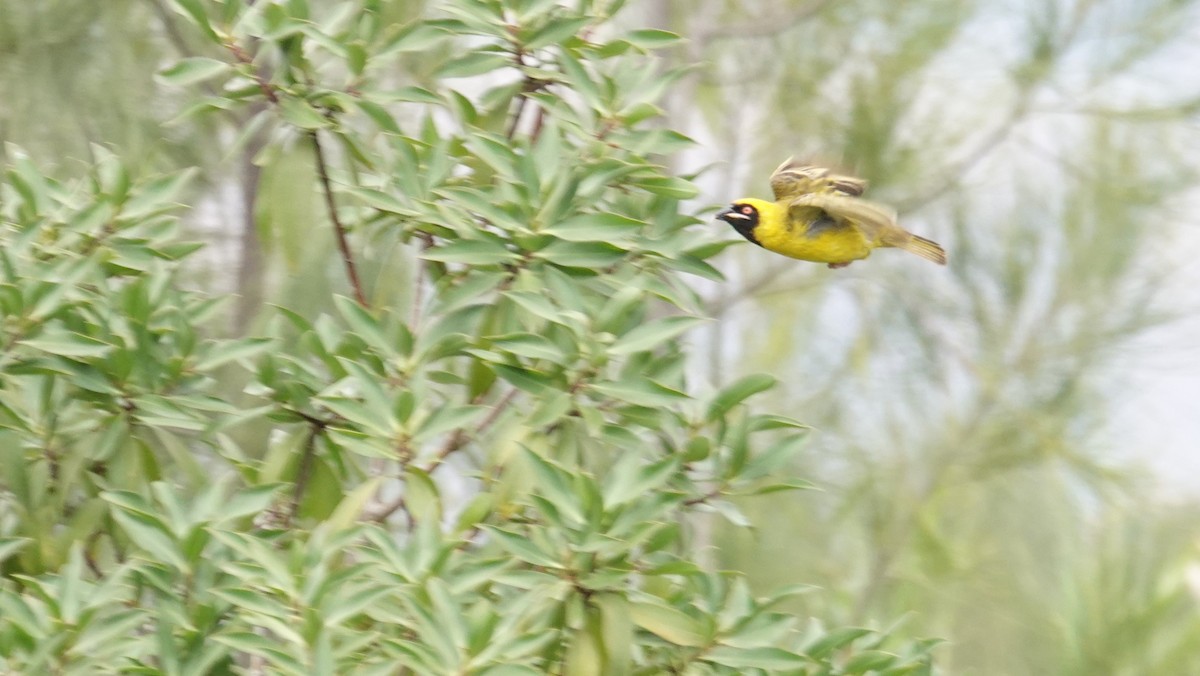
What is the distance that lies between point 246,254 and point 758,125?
1.80 meters

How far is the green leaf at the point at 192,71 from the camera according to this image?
1301 millimetres

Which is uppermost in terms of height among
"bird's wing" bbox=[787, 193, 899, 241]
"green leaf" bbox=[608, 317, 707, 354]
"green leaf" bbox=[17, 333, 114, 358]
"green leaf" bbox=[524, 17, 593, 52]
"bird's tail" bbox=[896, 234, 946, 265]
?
"bird's tail" bbox=[896, 234, 946, 265]

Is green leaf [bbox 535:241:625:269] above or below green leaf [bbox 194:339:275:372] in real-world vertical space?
above

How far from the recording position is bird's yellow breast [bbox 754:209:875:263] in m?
1.89

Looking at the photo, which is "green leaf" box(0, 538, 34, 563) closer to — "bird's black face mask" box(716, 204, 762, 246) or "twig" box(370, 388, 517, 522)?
"twig" box(370, 388, 517, 522)

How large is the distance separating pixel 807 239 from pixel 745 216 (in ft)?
0.29

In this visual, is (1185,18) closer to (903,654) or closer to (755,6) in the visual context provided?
(755,6)

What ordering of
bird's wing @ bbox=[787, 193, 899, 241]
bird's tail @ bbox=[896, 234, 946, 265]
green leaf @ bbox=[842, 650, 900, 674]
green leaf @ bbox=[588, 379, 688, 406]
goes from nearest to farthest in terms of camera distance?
green leaf @ bbox=[588, 379, 688, 406] → green leaf @ bbox=[842, 650, 900, 674] → bird's wing @ bbox=[787, 193, 899, 241] → bird's tail @ bbox=[896, 234, 946, 265]

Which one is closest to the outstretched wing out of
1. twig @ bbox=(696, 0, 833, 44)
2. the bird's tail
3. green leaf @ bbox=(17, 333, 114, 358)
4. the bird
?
the bird

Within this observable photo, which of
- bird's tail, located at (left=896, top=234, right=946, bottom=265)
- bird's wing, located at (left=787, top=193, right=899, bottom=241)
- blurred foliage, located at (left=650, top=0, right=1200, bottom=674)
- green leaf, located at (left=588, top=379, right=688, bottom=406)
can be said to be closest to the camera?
green leaf, located at (left=588, top=379, right=688, bottom=406)

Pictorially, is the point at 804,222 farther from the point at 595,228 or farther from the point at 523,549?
the point at 523,549

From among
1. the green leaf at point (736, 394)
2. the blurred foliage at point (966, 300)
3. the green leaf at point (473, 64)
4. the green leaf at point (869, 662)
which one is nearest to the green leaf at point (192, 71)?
the green leaf at point (473, 64)

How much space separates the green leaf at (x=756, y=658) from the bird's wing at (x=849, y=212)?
583 mm

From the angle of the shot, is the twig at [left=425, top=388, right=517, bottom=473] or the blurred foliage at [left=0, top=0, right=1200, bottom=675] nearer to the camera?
the blurred foliage at [left=0, top=0, right=1200, bottom=675]
